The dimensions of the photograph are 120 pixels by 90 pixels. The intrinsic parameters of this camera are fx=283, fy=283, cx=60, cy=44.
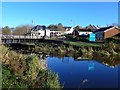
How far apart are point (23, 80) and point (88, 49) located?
29858 mm

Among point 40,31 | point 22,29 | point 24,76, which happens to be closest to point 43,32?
point 40,31

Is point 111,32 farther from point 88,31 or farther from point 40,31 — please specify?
point 40,31

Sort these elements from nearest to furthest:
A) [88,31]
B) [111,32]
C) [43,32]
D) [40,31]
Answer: [111,32] < [88,31] < [43,32] < [40,31]

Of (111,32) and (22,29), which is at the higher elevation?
(22,29)

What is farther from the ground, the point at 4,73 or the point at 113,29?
the point at 113,29

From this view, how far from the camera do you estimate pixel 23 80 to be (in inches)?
523

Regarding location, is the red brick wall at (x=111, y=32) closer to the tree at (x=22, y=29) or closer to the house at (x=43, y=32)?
the house at (x=43, y=32)

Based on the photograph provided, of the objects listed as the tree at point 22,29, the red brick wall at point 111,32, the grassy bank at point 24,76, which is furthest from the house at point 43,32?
the grassy bank at point 24,76

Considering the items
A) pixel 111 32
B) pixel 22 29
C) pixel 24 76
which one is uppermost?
pixel 22 29

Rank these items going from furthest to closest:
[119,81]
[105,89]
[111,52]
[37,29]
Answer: [37,29] → [111,52] → [119,81] → [105,89]

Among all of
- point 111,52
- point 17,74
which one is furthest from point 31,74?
point 111,52

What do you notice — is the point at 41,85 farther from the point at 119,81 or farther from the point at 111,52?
the point at 111,52

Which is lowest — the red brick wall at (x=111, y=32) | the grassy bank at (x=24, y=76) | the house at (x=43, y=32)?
the grassy bank at (x=24, y=76)

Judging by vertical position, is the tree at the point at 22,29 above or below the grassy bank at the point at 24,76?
above
